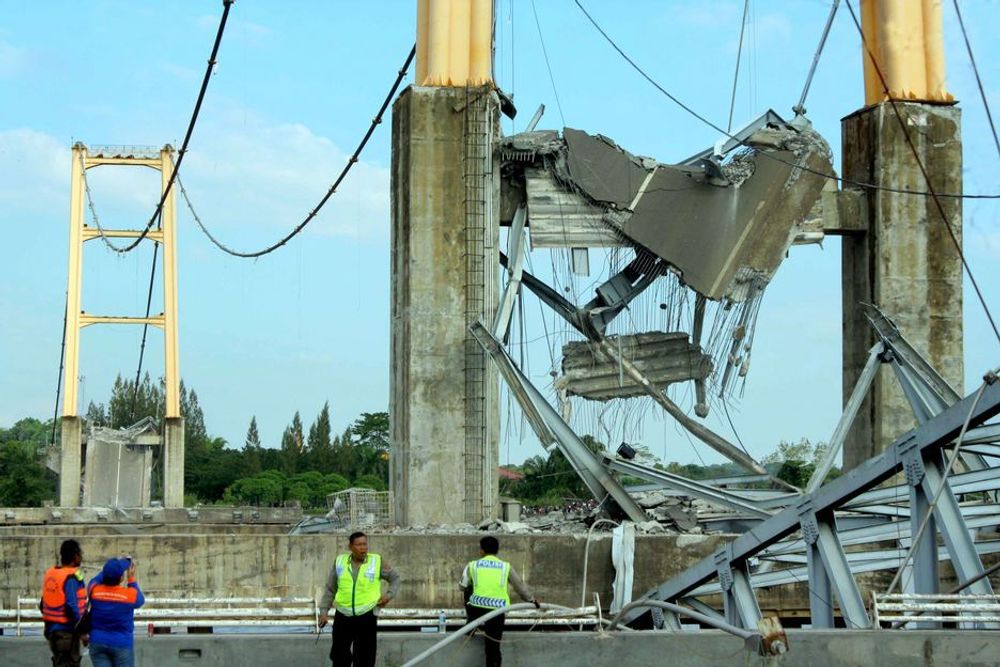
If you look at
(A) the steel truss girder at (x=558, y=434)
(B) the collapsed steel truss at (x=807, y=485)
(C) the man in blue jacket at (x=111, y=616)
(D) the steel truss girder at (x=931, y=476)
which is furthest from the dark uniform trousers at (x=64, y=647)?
(A) the steel truss girder at (x=558, y=434)

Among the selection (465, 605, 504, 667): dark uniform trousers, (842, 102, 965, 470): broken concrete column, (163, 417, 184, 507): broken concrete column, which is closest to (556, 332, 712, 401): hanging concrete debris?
(842, 102, 965, 470): broken concrete column

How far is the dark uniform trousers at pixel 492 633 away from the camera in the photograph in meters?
14.5

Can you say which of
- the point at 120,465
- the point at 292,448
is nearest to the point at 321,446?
the point at 292,448

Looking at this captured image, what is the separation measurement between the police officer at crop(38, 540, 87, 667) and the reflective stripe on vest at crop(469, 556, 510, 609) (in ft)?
11.6

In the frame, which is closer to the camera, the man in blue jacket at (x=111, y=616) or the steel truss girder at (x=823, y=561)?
the man in blue jacket at (x=111, y=616)

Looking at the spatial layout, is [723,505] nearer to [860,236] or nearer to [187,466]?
[860,236]

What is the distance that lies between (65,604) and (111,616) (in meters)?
0.76

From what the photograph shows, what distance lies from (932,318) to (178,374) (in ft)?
163

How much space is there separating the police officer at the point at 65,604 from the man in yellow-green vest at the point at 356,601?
211 centimetres

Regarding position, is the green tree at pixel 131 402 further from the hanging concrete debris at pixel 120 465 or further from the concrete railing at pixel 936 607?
the concrete railing at pixel 936 607

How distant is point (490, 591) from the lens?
1445cm

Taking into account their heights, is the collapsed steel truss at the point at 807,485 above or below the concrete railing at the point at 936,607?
above

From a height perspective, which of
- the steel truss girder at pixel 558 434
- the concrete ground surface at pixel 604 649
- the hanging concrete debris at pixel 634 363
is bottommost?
the concrete ground surface at pixel 604 649

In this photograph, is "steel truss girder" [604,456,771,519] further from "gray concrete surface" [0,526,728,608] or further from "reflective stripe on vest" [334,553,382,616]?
"reflective stripe on vest" [334,553,382,616]
